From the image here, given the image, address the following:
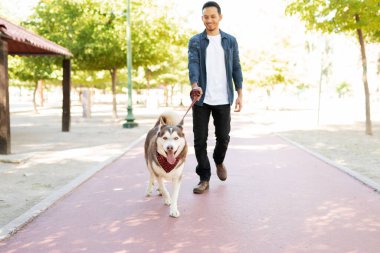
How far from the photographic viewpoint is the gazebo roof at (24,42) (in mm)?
9883

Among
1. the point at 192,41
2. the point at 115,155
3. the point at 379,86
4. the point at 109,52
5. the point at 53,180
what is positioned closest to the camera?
the point at 192,41

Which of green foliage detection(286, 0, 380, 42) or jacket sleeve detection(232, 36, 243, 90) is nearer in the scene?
jacket sleeve detection(232, 36, 243, 90)

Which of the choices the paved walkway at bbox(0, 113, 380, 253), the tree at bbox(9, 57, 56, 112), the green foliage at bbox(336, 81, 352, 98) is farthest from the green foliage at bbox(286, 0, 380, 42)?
the green foliage at bbox(336, 81, 352, 98)

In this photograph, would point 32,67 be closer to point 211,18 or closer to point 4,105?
point 4,105

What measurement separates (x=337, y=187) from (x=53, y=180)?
4449 millimetres

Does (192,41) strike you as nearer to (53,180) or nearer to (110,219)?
(110,219)

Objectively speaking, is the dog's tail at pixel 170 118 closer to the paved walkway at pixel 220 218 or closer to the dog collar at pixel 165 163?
the dog collar at pixel 165 163

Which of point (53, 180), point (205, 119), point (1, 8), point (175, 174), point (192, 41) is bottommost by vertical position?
point (53, 180)

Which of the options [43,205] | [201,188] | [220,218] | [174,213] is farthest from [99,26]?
[220,218]

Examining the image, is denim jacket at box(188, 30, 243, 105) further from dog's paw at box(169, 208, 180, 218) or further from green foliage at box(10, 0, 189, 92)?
green foliage at box(10, 0, 189, 92)

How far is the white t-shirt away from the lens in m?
6.12

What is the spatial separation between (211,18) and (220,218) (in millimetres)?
2544

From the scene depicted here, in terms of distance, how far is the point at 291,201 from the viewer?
591 cm

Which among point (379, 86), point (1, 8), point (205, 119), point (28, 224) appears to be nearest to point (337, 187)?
point (205, 119)
